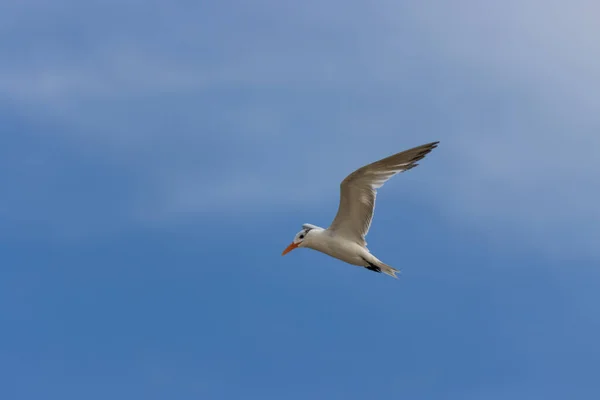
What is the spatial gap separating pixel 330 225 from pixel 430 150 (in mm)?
3029

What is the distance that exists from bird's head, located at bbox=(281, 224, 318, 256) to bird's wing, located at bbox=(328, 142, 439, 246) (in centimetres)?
118

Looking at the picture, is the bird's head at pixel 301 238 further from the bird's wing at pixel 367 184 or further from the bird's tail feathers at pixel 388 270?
the bird's tail feathers at pixel 388 270

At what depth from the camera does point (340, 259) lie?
2114 cm

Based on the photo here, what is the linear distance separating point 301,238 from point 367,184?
2.55m

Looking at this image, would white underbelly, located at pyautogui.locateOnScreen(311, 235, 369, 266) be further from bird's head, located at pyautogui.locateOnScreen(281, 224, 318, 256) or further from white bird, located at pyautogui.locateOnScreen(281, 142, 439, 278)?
bird's head, located at pyautogui.locateOnScreen(281, 224, 318, 256)

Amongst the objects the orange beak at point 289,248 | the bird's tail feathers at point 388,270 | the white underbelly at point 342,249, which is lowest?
the bird's tail feathers at point 388,270

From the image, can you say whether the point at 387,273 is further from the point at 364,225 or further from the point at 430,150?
the point at 430,150

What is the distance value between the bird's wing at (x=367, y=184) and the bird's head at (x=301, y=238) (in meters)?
1.18

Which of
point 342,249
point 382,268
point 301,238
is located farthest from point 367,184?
point 301,238

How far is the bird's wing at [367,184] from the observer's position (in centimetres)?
1989

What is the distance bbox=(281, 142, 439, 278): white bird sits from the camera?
19922 millimetres

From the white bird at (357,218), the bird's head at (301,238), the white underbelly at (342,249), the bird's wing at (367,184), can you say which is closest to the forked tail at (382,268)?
the white bird at (357,218)

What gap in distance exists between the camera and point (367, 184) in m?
20.0

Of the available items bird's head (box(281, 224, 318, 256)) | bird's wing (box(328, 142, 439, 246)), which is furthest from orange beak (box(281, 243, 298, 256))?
bird's wing (box(328, 142, 439, 246))
